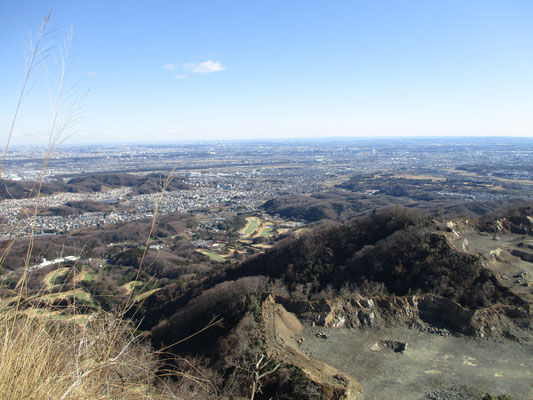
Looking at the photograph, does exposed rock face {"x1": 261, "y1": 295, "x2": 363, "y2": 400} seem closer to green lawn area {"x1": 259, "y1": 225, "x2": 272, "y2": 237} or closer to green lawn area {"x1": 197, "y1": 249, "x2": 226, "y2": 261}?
green lawn area {"x1": 197, "y1": 249, "x2": 226, "y2": 261}

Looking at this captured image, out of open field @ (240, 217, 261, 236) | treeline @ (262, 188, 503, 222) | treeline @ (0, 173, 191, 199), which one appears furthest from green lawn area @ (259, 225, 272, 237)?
treeline @ (0, 173, 191, 199)

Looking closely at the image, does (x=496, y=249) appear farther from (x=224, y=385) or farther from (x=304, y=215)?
(x=304, y=215)

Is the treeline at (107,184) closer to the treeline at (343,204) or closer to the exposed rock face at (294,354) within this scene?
the treeline at (343,204)

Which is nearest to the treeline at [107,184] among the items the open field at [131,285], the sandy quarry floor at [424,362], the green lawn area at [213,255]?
the green lawn area at [213,255]

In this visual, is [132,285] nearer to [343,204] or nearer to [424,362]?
[424,362]

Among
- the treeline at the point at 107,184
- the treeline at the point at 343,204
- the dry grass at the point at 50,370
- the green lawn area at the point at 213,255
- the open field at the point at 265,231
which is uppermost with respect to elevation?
the dry grass at the point at 50,370

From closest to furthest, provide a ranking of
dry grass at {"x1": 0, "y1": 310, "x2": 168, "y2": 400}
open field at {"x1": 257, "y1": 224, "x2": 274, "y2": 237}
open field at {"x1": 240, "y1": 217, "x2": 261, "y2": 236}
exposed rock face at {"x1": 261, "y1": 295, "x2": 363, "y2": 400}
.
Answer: dry grass at {"x1": 0, "y1": 310, "x2": 168, "y2": 400}
exposed rock face at {"x1": 261, "y1": 295, "x2": 363, "y2": 400}
open field at {"x1": 257, "y1": 224, "x2": 274, "y2": 237}
open field at {"x1": 240, "y1": 217, "x2": 261, "y2": 236}
